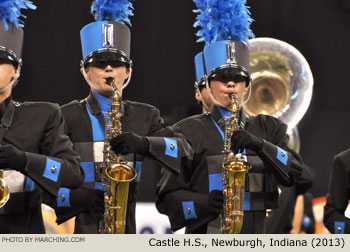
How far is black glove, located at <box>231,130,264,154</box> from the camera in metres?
4.31

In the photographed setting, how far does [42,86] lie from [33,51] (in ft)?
1.11

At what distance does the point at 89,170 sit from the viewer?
14.7 feet

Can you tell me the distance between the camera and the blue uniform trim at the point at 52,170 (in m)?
3.86

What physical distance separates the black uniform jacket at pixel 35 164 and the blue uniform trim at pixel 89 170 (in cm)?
38

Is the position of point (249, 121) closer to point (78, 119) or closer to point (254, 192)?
point (254, 192)

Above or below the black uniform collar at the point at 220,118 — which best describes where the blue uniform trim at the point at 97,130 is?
below

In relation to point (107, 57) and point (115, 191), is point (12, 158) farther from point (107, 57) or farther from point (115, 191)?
point (107, 57)

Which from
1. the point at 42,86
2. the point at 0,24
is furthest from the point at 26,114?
the point at 42,86

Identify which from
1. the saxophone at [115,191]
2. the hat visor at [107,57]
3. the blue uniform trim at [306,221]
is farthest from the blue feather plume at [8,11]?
the blue uniform trim at [306,221]

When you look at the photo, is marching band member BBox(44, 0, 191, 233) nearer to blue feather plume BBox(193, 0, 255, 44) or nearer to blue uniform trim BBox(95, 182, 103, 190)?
blue uniform trim BBox(95, 182, 103, 190)

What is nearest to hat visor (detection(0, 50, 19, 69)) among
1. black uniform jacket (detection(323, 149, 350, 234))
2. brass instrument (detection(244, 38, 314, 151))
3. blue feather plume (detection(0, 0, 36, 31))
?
blue feather plume (detection(0, 0, 36, 31))

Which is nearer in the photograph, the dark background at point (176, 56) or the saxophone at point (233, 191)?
the saxophone at point (233, 191)

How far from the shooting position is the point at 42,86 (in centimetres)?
784

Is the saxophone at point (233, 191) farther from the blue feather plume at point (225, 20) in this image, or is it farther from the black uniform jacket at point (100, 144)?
the blue feather plume at point (225, 20)
